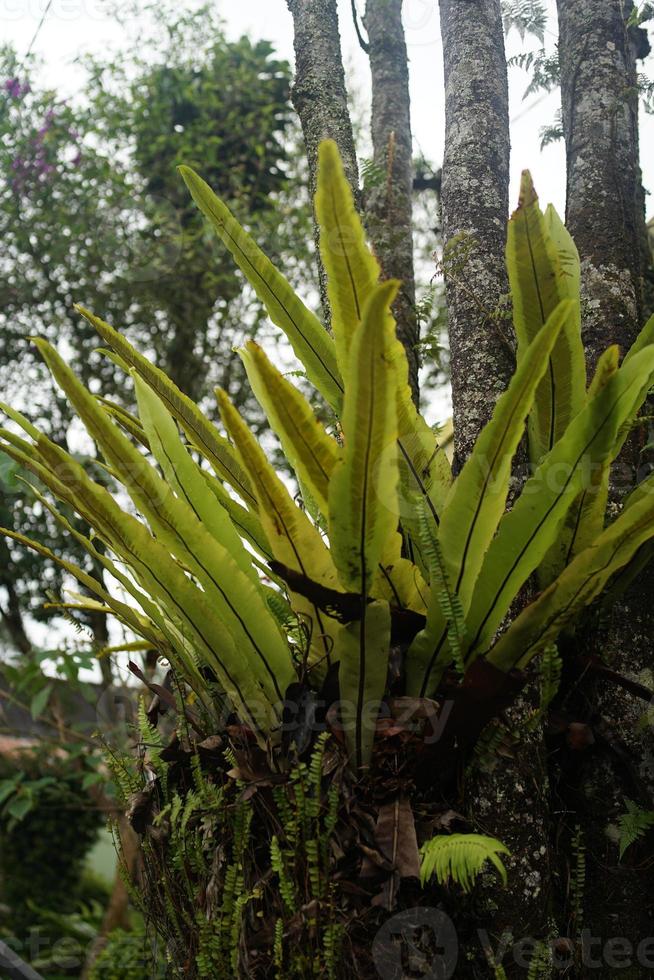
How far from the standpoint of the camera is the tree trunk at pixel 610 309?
0.90 m

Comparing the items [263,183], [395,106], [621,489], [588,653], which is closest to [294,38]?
[395,106]

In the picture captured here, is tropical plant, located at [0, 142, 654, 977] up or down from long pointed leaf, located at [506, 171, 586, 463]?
down

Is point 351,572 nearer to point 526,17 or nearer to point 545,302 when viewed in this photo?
point 545,302

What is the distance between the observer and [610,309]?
3.96ft

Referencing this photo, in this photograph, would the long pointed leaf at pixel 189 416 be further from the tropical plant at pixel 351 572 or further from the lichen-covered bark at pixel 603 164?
the lichen-covered bark at pixel 603 164

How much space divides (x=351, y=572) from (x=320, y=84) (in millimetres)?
1125

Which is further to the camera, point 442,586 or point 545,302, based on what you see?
point 545,302

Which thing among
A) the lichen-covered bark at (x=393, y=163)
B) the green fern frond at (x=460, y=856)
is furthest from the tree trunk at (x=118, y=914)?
Result: the green fern frond at (x=460, y=856)

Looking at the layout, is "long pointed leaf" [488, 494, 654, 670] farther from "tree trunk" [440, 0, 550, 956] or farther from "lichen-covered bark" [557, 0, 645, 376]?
"lichen-covered bark" [557, 0, 645, 376]

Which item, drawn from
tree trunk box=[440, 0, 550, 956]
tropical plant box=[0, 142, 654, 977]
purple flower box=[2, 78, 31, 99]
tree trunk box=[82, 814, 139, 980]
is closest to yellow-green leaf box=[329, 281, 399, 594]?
tropical plant box=[0, 142, 654, 977]

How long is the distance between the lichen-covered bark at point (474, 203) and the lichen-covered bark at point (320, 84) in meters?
0.19

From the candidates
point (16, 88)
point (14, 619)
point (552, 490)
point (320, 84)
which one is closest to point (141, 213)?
point (16, 88)

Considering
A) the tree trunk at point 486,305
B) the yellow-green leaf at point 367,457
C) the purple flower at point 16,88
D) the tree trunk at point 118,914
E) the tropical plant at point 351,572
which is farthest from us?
the purple flower at point 16,88

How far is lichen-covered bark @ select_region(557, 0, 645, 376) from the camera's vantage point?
3.99ft
